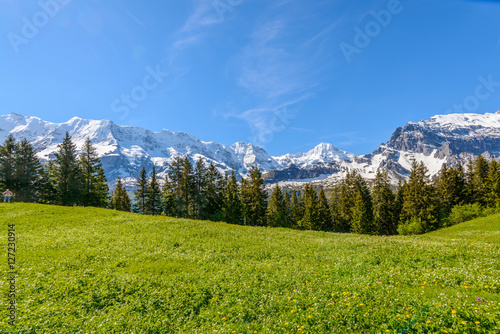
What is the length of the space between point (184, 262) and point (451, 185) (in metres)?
76.0

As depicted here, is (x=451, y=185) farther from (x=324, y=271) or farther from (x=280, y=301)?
(x=280, y=301)

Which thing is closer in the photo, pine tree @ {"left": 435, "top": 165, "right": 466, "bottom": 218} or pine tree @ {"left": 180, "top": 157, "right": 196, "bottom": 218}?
pine tree @ {"left": 435, "top": 165, "right": 466, "bottom": 218}

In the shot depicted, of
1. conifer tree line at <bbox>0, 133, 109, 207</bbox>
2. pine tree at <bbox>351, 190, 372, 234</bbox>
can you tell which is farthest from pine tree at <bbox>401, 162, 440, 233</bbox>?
conifer tree line at <bbox>0, 133, 109, 207</bbox>

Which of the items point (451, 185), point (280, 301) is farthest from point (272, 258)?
point (451, 185)

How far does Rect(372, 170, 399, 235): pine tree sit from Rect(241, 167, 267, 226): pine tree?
106 ft

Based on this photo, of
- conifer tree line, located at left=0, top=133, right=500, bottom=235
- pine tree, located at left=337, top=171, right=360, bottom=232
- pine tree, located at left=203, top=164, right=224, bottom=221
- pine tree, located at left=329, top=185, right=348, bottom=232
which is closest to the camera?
conifer tree line, located at left=0, top=133, right=500, bottom=235

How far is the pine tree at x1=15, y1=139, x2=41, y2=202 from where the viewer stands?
195 ft

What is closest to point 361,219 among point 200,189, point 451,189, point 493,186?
point 451,189

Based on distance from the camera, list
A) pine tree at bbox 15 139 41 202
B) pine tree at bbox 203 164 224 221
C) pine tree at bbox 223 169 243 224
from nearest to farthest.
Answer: pine tree at bbox 15 139 41 202 → pine tree at bbox 223 169 243 224 → pine tree at bbox 203 164 224 221

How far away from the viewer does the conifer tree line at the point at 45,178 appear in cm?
5891

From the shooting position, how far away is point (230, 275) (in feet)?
48.5

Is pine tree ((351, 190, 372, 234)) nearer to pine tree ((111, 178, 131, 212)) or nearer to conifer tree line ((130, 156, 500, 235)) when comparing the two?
conifer tree line ((130, 156, 500, 235))

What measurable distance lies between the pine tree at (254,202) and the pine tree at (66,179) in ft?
149

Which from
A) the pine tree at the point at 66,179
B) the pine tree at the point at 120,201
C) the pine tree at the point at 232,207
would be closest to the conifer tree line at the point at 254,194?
the pine tree at the point at 232,207
